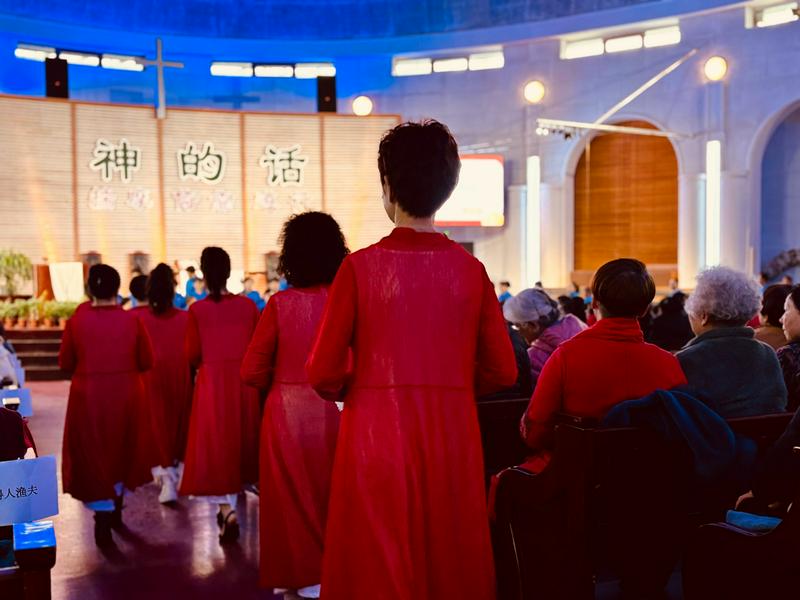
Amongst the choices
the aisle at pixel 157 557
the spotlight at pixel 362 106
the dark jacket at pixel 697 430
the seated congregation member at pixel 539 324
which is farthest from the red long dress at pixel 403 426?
the spotlight at pixel 362 106

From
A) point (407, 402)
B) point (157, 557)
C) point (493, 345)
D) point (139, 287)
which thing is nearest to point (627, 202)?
point (139, 287)

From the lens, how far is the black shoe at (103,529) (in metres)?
4.37

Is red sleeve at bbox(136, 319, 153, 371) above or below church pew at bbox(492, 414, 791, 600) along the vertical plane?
above

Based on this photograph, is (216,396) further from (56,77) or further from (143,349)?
(56,77)

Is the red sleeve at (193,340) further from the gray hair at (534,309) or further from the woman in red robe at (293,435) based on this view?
the gray hair at (534,309)

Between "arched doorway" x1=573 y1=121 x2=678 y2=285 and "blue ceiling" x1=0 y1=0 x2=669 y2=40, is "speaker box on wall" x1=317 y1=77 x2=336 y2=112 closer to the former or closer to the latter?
"blue ceiling" x1=0 y1=0 x2=669 y2=40

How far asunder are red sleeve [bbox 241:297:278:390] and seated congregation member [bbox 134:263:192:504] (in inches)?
88.3

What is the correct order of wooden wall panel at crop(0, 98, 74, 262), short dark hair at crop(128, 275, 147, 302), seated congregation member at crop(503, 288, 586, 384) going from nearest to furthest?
seated congregation member at crop(503, 288, 586, 384)
short dark hair at crop(128, 275, 147, 302)
wooden wall panel at crop(0, 98, 74, 262)

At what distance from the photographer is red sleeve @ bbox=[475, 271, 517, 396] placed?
84.5 inches

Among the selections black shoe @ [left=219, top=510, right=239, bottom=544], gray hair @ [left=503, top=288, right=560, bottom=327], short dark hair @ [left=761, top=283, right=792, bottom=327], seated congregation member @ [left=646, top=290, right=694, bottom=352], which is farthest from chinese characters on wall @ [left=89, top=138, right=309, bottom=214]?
short dark hair @ [left=761, top=283, right=792, bottom=327]

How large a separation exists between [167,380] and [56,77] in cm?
1234

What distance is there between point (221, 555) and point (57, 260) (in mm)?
12755

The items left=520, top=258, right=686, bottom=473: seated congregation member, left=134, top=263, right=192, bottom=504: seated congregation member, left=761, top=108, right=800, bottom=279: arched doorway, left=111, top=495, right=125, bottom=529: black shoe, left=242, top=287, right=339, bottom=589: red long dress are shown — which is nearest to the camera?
left=520, top=258, right=686, bottom=473: seated congregation member

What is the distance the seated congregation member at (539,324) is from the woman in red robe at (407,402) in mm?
1939
